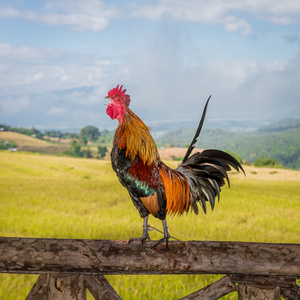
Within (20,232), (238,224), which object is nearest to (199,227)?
(238,224)

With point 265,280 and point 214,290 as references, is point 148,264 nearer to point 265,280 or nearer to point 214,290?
point 214,290

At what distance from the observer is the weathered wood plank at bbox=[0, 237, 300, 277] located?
2.65 m

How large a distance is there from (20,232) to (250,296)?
20.7 feet

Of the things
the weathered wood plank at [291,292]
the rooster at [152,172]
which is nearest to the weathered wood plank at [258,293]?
the weathered wood plank at [291,292]

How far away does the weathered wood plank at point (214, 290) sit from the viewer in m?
2.73

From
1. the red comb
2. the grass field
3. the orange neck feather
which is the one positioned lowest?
the grass field

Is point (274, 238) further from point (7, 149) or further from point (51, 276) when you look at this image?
point (7, 149)

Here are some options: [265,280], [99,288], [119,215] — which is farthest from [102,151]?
[265,280]

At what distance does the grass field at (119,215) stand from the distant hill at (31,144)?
2.09m

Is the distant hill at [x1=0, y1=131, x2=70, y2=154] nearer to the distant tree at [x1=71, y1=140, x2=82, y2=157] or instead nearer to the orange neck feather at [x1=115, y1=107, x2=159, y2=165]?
the distant tree at [x1=71, y1=140, x2=82, y2=157]

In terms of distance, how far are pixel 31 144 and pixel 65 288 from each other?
14.6 meters

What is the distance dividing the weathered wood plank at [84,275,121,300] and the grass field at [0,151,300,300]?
2.38 m

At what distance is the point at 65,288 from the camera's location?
8.79 ft

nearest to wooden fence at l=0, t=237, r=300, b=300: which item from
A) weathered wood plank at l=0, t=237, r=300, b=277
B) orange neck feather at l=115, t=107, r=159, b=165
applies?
weathered wood plank at l=0, t=237, r=300, b=277
